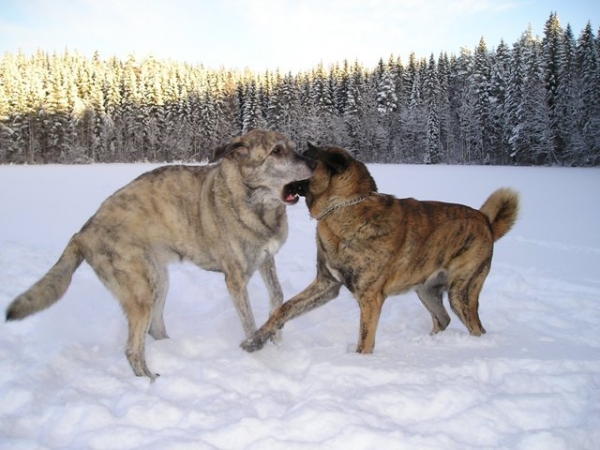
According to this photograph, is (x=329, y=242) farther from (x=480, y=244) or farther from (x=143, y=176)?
(x=143, y=176)

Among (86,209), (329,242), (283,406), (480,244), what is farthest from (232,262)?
(86,209)

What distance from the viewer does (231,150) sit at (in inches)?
170

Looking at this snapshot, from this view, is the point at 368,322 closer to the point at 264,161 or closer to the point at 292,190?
the point at 292,190

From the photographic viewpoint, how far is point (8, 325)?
4.63 m

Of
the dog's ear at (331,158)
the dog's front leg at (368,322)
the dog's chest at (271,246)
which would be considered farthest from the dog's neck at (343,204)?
the dog's front leg at (368,322)

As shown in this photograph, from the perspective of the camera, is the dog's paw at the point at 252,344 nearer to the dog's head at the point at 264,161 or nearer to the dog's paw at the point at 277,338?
the dog's paw at the point at 277,338

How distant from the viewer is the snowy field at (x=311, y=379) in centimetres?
265

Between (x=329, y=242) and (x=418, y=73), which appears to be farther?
(x=418, y=73)

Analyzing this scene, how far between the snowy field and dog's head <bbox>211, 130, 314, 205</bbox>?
1.46 metres

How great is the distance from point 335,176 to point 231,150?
1.04 m

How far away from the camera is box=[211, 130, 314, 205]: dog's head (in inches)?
168

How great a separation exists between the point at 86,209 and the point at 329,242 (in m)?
13.5

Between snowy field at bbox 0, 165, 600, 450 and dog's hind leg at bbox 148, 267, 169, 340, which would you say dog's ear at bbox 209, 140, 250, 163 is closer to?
dog's hind leg at bbox 148, 267, 169, 340

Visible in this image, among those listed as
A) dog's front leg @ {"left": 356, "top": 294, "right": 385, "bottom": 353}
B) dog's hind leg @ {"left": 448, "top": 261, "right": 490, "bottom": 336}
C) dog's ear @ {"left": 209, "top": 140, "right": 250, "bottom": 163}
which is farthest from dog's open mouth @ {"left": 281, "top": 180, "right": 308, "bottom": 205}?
dog's hind leg @ {"left": 448, "top": 261, "right": 490, "bottom": 336}
